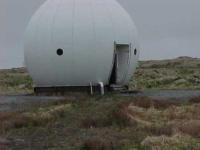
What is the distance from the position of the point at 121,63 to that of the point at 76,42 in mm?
A: 3828

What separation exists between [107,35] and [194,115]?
1095 centimetres

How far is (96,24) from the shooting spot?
936 inches

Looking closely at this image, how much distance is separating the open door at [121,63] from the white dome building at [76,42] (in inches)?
3.2

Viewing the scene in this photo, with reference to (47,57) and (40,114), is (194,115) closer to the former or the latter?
(40,114)

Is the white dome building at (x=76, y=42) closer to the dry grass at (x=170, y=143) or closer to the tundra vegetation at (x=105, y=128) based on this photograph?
the tundra vegetation at (x=105, y=128)

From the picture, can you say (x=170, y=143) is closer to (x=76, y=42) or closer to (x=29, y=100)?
(x=29, y=100)

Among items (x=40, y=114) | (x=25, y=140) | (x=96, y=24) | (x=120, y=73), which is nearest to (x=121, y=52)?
(x=120, y=73)

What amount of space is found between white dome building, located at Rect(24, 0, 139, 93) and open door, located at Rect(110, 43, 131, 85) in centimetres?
8

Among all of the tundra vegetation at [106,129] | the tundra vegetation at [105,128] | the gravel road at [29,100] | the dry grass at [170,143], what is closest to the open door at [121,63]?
the gravel road at [29,100]

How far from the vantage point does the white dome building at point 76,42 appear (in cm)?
2355

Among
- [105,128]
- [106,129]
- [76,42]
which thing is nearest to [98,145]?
[106,129]

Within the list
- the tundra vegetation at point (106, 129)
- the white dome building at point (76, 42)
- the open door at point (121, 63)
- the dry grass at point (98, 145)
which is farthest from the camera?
the open door at point (121, 63)

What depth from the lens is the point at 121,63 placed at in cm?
2634

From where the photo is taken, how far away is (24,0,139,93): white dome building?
23547 millimetres
